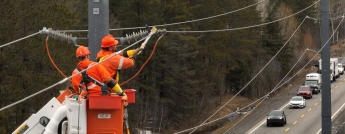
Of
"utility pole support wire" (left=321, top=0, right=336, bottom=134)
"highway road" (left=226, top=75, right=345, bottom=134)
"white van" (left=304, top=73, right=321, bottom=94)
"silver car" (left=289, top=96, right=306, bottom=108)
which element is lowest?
"highway road" (left=226, top=75, right=345, bottom=134)

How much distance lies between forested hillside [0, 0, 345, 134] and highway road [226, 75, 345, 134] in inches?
196

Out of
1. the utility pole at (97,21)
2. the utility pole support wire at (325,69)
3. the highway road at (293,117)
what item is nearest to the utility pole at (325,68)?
the utility pole support wire at (325,69)

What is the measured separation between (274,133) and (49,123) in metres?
39.7

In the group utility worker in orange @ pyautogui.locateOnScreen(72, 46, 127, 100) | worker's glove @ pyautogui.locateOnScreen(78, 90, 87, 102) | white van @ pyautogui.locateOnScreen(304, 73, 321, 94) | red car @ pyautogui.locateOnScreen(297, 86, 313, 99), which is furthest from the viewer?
white van @ pyautogui.locateOnScreen(304, 73, 321, 94)

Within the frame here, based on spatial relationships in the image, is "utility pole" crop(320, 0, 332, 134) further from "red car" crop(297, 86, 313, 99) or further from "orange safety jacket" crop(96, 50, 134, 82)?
"red car" crop(297, 86, 313, 99)

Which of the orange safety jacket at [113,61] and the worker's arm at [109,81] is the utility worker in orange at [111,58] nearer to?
the orange safety jacket at [113,61]

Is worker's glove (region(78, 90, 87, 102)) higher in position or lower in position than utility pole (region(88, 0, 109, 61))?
lower

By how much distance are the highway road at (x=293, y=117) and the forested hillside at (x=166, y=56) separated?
497 centimetres

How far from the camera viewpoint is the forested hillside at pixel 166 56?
34500 mm

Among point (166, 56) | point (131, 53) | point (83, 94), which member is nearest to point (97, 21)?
point (131, 53)

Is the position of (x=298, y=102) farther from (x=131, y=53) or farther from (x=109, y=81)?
(x=109, y=81)

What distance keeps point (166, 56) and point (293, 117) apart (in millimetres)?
11206

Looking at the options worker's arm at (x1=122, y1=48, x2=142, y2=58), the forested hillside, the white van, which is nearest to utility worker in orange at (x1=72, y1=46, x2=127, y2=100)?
worker's arm at (x1=122, y1=48, x2=142, y2=58)

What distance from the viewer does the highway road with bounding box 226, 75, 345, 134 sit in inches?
1953
